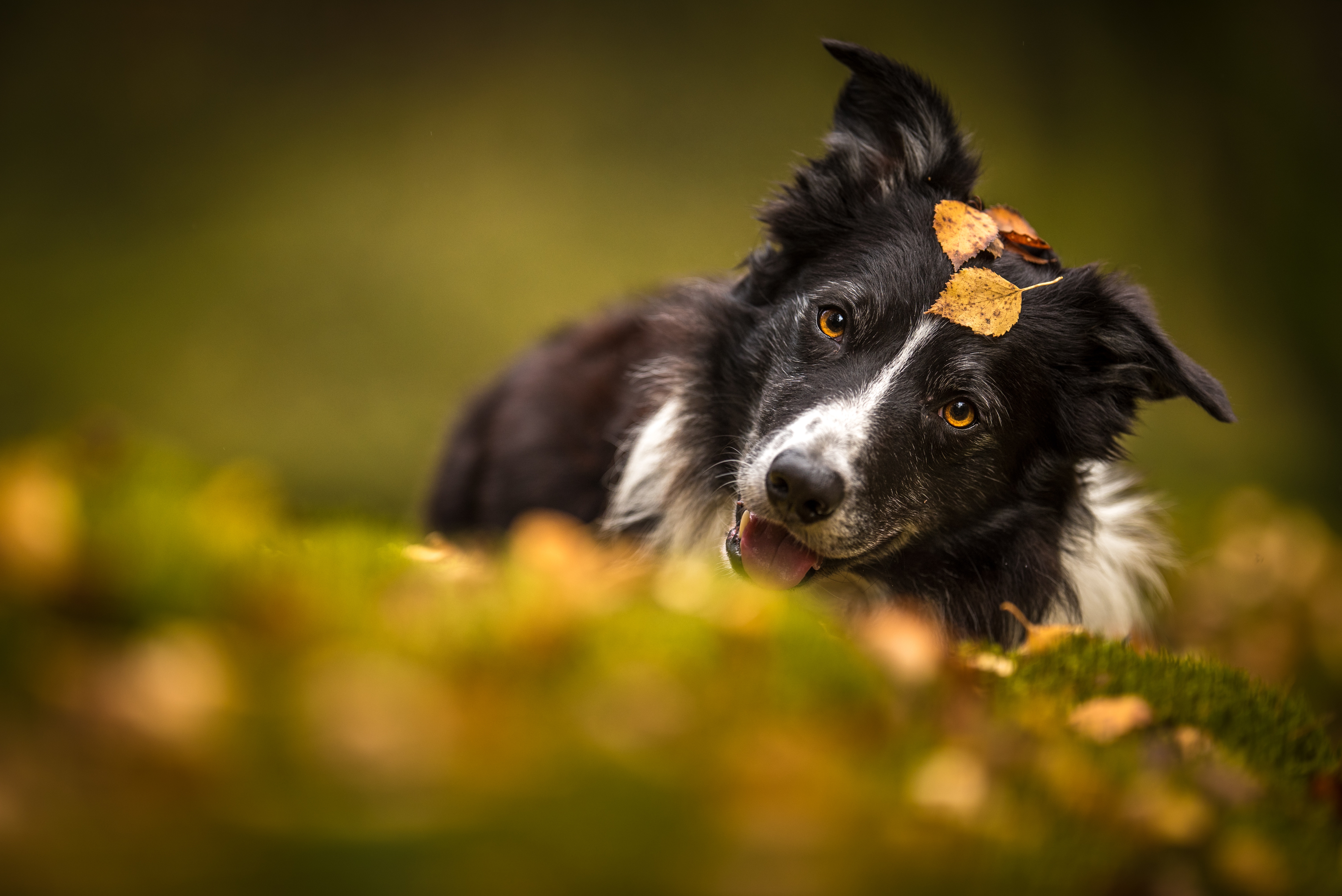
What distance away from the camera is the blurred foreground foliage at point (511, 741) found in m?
1.34

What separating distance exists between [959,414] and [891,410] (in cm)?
29

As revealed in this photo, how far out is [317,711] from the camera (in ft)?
4.77

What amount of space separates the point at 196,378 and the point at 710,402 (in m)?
4.60

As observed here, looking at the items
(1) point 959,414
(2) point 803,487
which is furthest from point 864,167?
(2) point 803,487

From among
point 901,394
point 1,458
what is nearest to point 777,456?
point 901,394

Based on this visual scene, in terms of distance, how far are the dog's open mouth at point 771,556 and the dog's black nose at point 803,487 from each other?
0.25 meters

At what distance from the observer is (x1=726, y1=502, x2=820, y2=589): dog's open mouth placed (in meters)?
3.11

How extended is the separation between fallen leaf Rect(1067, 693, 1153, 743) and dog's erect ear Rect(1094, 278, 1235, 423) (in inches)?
45.9

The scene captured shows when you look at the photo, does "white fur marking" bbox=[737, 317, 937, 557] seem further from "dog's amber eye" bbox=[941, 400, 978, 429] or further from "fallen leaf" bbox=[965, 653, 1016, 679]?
"fallen leaf" bbox=[965, 653, 1016, 679]

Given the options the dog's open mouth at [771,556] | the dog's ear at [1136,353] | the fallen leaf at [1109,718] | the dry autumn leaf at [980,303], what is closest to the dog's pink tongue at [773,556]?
the dog's open mouth at [771,556]

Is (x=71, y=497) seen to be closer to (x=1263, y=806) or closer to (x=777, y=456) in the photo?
(x=777, y=456)

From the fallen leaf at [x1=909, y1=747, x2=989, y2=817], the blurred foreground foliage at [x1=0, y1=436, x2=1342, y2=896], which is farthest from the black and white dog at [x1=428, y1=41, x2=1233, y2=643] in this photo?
the fallen leaf at [x1=909, y1=747, x2=989, y2=817]

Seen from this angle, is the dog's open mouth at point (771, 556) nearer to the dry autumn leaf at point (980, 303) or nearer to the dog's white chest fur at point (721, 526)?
the dog's white chest fur at point (721, 526)

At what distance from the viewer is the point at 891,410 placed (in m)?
3.01
